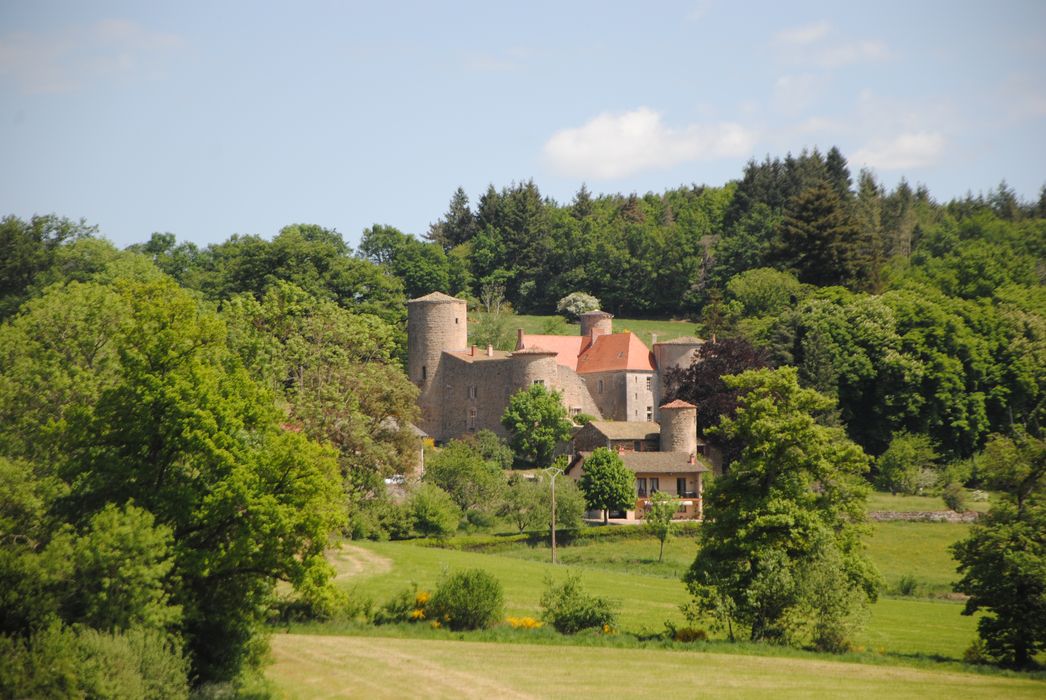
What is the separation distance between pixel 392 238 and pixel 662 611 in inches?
2826

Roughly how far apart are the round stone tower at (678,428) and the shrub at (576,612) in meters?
31.5

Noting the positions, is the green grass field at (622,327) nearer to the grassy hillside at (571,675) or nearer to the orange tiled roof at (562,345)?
the orange tiled roof at (562,345)

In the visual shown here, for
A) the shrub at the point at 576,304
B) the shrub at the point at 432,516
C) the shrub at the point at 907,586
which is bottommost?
the shrub at the point at 907,586

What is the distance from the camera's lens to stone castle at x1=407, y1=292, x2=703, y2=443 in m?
67.6

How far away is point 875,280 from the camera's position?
265ft

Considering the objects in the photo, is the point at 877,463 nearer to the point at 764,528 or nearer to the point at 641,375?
the point at 641,375

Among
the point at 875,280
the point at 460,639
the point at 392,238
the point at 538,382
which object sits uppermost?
the point at 392,238

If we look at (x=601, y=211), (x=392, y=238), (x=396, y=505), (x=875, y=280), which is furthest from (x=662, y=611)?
(x=601, y=211)

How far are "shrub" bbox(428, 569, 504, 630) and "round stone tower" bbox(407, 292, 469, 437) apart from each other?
38.5 metres

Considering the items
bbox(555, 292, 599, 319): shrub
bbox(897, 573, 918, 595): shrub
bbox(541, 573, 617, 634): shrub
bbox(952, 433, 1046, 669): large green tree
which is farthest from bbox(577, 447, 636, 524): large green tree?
bbox(555, 292, 599, 319): shrub

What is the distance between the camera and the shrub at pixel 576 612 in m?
30.9

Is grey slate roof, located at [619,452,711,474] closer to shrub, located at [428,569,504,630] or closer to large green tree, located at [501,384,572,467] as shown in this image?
large green tree, located at [501,384,572,467]

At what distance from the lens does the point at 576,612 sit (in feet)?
101

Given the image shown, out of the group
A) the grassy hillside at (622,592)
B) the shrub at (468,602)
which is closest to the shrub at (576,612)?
the grassy hillside at (622,592)
